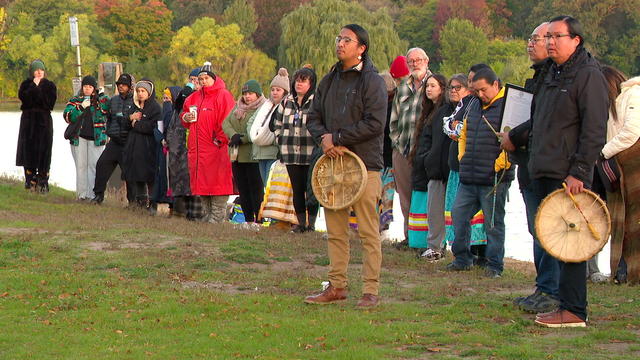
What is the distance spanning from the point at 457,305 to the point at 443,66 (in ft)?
249

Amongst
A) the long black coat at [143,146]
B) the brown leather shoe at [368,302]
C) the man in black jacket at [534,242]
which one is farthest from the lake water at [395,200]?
the brown leather shoe at [368,302]

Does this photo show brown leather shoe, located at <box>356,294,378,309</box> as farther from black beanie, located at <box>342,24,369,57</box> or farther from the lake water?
the lake water

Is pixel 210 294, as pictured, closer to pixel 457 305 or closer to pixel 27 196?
pixel 457 305

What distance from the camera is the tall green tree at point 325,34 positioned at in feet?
241

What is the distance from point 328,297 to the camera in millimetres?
9406

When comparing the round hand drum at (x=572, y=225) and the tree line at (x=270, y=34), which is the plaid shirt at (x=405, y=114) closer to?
the round hand drum at (x=572, y=225)

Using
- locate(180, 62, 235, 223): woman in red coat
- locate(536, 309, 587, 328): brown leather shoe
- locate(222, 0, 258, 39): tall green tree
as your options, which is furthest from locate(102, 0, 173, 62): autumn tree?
locate(536, 309, 587, 328): brown leather shoe

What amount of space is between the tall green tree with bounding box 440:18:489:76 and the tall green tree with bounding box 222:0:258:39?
654 inches

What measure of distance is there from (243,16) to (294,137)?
86.8m

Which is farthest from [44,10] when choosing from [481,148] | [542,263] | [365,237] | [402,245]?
[542,263]

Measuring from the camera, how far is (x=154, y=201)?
57.7 feet

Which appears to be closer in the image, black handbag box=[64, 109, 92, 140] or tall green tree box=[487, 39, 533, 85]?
black handbag box=[64, 109, 92, 140]

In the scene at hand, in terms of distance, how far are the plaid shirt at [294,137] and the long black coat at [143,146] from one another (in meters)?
3.76

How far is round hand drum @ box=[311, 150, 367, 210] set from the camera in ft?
30.0
